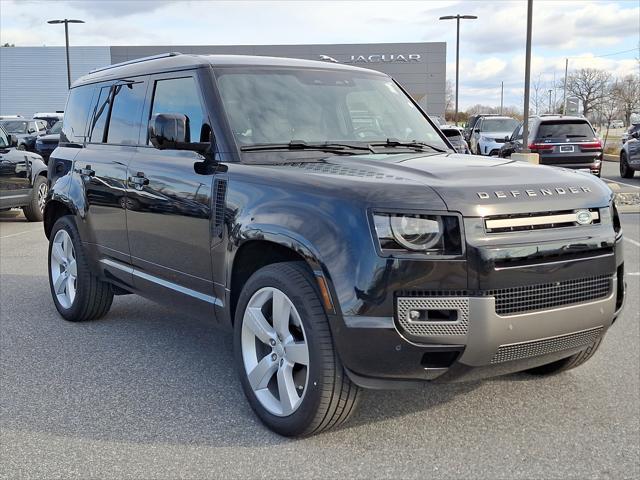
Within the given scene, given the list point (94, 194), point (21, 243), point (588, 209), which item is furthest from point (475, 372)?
point (21, 243)

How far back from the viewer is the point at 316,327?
3203mm

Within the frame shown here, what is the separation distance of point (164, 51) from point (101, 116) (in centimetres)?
5107

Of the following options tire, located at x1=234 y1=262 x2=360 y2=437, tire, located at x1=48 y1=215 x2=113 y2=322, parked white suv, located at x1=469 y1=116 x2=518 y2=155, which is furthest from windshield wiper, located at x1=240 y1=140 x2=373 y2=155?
parked white suv, located at x1=469 y1=116 x2=518 y2=155

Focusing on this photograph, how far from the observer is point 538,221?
3152 mm

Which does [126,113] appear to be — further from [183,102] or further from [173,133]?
[173,133]

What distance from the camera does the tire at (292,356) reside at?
3.22 m

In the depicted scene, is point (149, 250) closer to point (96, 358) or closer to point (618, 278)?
point (96, 358)

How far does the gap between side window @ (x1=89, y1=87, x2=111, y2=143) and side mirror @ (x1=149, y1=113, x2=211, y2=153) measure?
131cm

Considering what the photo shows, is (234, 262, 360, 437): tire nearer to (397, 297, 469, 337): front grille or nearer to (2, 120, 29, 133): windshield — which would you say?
(397, 297, 469, 337): front grille

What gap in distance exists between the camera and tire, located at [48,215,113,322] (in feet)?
18.1

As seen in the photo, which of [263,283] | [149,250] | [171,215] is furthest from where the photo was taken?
[149,250]

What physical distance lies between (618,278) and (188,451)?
7.51 feet

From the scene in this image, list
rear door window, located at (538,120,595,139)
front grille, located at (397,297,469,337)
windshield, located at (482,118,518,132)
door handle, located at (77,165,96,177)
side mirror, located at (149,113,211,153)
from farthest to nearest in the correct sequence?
windshield, located at (482,118,518,132) → rear door window, located at (538,120,595,139) → door handle, located at (77,165,96,177) → side mirror, located at (149,113,211,153) → front grille, located at (397,297,469,337)

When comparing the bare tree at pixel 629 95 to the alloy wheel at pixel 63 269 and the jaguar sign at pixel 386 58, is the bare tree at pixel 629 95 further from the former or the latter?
the alloy wheel at pixel 63 269
